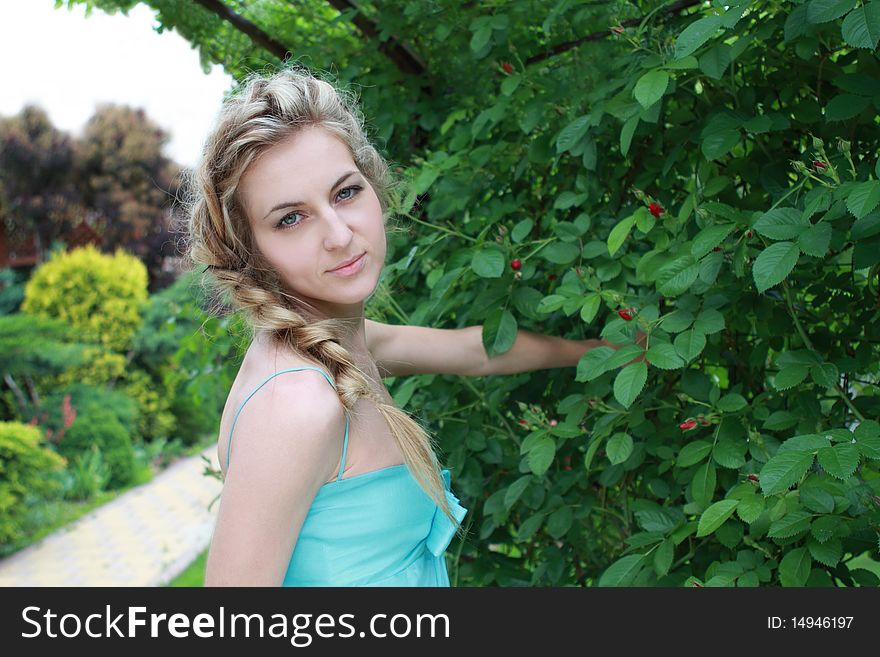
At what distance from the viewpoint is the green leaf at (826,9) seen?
3.69 feet

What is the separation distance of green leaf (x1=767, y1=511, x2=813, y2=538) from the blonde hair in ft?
1.75

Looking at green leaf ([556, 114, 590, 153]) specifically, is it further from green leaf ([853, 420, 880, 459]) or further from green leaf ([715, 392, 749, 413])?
green leaf ([853, 420, 880, 459])

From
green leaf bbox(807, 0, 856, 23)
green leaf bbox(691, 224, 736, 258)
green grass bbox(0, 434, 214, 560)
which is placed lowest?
green leaf bbox(691, 224, 736, 258)

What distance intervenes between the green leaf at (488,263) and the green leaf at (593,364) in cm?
27

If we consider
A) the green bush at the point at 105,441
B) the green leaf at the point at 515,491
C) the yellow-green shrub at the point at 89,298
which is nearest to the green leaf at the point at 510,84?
the green leaf at the point at 515,491

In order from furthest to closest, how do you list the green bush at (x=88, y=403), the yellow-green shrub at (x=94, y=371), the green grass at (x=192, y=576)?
the yellow-green shrub at (x=94, y=371) < the green bush at (x=88, y=403) < the green grass at (x=192, y=576)

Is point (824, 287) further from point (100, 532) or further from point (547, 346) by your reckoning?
point (100, 532)

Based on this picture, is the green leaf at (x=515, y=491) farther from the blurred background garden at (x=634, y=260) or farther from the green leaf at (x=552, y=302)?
the green leaf at (x=552, y=302)

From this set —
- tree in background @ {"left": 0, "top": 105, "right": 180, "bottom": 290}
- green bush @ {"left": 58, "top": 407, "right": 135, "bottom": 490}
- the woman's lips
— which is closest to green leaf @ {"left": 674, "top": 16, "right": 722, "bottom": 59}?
the woman's lips

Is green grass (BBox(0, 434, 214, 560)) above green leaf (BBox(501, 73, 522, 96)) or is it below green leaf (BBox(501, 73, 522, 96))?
above

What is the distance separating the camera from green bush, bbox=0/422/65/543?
5.76 m

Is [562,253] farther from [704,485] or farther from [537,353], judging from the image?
[704,485]

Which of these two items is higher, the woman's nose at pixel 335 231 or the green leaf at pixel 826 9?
the green leaf at pixel 826 9
